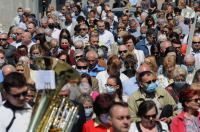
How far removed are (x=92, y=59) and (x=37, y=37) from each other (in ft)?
9.01

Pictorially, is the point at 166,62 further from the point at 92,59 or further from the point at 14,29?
the point at 14,29

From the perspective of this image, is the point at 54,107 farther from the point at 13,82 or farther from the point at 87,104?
the point at 87,104

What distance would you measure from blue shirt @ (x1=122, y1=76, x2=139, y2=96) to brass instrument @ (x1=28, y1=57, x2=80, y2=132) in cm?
303

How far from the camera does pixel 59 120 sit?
636 centimetres

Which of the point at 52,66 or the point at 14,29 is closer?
the point at 52,66

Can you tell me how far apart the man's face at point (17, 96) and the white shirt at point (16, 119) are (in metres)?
0.08

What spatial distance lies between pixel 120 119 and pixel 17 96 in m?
0.96

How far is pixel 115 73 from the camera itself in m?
10.1

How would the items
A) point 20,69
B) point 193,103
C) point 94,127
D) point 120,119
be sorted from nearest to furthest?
point 120,119
point 94,127
point 193,103
point 20,69

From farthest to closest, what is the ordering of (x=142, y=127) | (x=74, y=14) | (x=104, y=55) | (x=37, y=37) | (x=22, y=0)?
(x=22, y=0) → (x=74, y=14) → (x=37, y=37) → (x=104, y=55) → (x=142, y=127)

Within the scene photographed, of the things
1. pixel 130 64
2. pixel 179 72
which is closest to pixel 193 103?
pixel 179 72

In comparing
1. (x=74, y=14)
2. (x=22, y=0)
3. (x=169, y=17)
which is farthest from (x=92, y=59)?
(x=22, y=0)

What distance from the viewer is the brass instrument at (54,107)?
20.2ft

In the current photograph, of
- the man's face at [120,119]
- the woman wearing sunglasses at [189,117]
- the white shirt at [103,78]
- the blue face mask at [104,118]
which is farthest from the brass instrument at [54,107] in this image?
the white shirt at [103,78]
